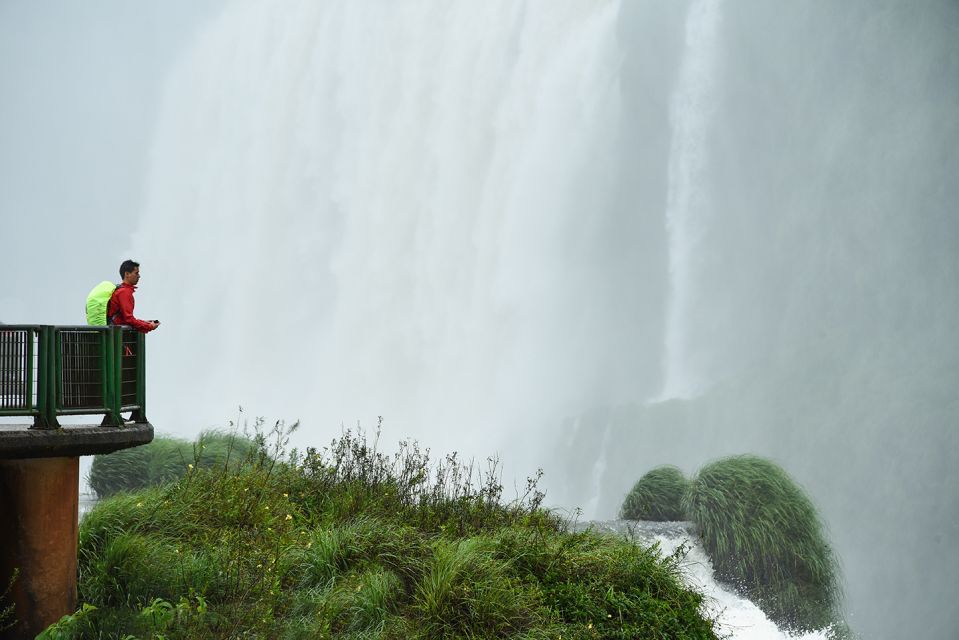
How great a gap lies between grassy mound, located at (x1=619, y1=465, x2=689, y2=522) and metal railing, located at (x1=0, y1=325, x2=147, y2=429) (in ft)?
31.6

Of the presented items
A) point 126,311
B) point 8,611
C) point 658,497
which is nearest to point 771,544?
point 658,497

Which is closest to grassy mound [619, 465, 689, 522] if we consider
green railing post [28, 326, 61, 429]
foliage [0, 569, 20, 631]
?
foliage [0, 569, 20, 631]

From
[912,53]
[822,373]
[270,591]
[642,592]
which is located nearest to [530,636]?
[642,592]

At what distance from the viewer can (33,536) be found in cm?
603

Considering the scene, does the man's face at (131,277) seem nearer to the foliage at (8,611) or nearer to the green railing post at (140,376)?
the green railing post at (140,376)

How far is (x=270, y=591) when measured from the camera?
6.50m

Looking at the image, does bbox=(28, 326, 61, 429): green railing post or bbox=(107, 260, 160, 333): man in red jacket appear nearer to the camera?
bbox=(28, 326, 61, 429): green railing post

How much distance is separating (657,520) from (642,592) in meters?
6.84

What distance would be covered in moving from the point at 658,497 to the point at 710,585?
1888mm

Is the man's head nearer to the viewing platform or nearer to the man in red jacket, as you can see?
the man in red jacket

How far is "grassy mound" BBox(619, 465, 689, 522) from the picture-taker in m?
13.9

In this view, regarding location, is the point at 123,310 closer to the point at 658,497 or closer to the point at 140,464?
the point at 140,464

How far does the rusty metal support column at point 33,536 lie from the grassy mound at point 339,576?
0.33 m

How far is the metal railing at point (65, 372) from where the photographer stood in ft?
19.0
